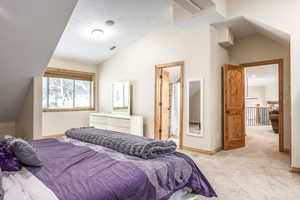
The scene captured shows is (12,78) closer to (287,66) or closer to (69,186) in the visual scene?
(69,186)

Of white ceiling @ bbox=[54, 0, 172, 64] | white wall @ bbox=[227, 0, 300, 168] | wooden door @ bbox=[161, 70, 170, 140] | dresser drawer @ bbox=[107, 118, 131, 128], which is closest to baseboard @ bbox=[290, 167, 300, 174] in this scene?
white wall @ bbox=[227, 0, 300, 168]

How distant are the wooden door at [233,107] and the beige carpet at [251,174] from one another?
0.88ft

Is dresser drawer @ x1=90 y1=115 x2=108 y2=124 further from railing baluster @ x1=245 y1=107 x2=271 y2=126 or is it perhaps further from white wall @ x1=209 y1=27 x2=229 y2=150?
railing baluster @ x1=245 y1=107 x2=271 y2=126

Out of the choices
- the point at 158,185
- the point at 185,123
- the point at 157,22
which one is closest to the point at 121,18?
the point at 157,22

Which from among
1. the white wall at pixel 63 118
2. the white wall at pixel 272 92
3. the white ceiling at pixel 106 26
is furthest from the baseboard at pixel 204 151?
the white wall at pixel 272 92

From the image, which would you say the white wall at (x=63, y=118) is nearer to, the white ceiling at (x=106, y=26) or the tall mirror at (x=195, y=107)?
the white ceiling at (x=106, y=26)

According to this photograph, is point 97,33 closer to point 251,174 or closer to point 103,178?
point 103,178

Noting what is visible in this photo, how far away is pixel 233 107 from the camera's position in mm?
4301

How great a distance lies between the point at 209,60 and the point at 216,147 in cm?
186

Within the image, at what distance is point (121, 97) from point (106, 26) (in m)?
2.07

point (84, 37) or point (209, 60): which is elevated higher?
point (84, 37)

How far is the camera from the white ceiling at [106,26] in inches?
137

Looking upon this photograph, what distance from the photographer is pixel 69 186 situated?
107 cm

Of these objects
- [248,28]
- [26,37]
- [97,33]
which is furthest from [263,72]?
[26,37]
